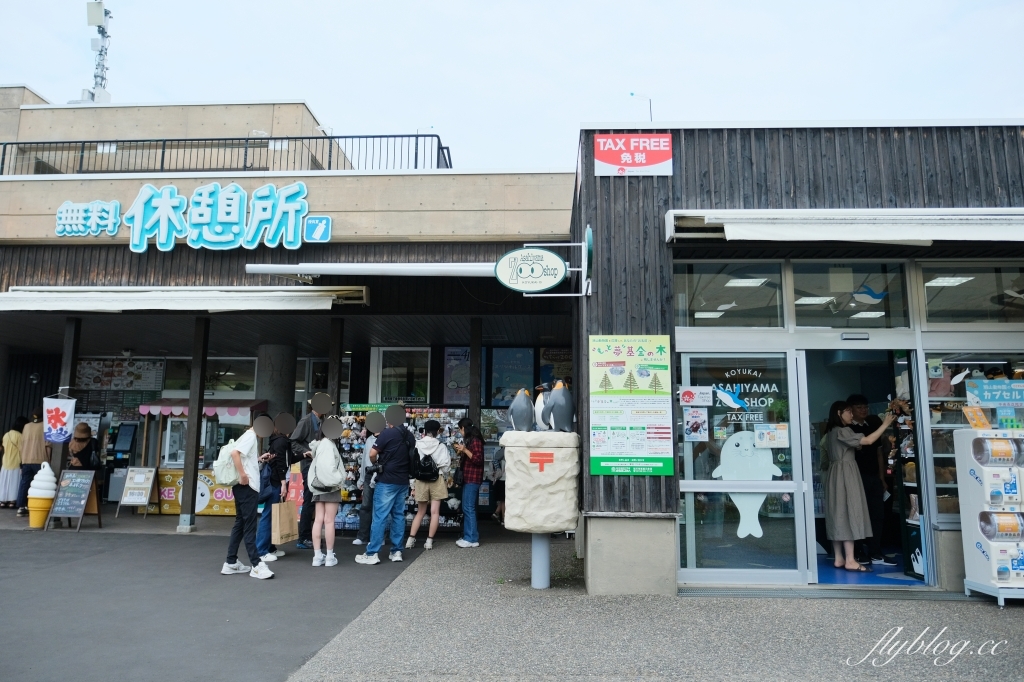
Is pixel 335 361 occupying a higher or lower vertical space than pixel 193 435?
higher

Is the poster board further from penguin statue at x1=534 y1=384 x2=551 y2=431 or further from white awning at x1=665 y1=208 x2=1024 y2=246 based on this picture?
white awning at x1=665 y1=208 x2=1024 y2=246

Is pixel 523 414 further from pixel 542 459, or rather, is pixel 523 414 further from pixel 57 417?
pixel 57 417

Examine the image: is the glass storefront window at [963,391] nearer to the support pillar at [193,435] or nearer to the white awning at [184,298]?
the white awning at [184,298]

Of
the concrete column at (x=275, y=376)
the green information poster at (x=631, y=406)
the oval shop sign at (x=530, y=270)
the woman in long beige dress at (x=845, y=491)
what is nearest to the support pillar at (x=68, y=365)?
the concrete column at (x=275, y=376)

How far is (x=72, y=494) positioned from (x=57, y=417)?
1.16m

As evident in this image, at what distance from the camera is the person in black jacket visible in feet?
24.5

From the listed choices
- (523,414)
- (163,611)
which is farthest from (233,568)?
(523,414)

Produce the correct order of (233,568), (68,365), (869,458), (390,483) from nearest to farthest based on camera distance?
(233,568)
(869,458)
(390,483)
(68,365)

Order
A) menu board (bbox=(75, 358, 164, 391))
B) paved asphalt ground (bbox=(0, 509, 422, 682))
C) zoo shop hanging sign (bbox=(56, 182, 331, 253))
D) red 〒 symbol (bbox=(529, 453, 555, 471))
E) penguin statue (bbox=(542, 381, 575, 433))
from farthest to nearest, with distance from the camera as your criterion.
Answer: menu board (bbox=(75, 358, 164, 391))
zoo shop hanging sign (bbox=(56, 182, 331, 253))
penguin statue (bbox=(542, 381, 575, 433))
red 〒 symbol (bbox=(529, 453, 555, 471))
paved asphalt ground (bbox=(0, 509, 422, 682))

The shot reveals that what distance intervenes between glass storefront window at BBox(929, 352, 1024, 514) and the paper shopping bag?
646cm

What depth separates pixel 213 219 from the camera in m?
9.21

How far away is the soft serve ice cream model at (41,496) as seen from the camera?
9656 millimetres

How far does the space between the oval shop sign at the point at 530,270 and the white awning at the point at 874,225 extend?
1259mm

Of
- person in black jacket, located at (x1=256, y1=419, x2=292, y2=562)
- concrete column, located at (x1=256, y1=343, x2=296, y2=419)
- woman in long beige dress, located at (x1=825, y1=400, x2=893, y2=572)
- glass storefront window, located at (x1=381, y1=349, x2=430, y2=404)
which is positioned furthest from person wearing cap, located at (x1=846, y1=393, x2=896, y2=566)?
concrete column, located at (x1=256, y1=343, x2=296, y2=419)
